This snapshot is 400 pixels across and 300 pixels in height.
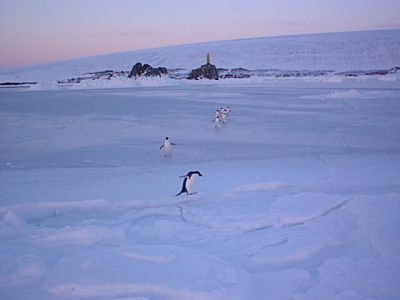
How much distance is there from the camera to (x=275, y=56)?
5925cm

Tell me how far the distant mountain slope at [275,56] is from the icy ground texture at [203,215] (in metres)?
43.9

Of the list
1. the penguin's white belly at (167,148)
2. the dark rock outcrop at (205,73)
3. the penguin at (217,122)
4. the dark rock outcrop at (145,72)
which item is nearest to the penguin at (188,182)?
the penguin's white belly at (167,148)

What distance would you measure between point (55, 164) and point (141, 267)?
14.0 feet

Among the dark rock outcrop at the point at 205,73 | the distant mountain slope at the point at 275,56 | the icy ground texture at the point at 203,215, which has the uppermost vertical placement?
the distant mountain slope at the point at 275,56

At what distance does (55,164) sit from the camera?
706 centimetres

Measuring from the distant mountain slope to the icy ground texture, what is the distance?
144 feet

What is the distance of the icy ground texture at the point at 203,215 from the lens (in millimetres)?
3104

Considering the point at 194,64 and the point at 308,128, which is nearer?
the point at 308,128

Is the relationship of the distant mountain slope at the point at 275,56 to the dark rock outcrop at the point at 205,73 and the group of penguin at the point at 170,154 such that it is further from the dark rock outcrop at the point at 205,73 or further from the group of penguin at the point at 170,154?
the group of penguin at the point at 170,154

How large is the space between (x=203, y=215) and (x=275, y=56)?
188 ft

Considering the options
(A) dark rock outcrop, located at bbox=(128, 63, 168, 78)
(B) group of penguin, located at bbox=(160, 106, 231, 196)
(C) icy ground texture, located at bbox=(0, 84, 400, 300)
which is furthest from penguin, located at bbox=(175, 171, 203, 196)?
(A) dark rock outcrop, located at bbox=(128, 63, 168, 78)

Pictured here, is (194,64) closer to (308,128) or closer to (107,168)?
(308,128)

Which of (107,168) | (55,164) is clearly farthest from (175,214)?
(55,164)

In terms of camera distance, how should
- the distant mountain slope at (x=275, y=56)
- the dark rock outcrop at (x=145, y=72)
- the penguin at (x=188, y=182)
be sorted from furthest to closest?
the distant mountain slope at (x=275, y=56) → the dark rock outcrop at (x=145, y=72) → the penguin at (x=188, y=182)
